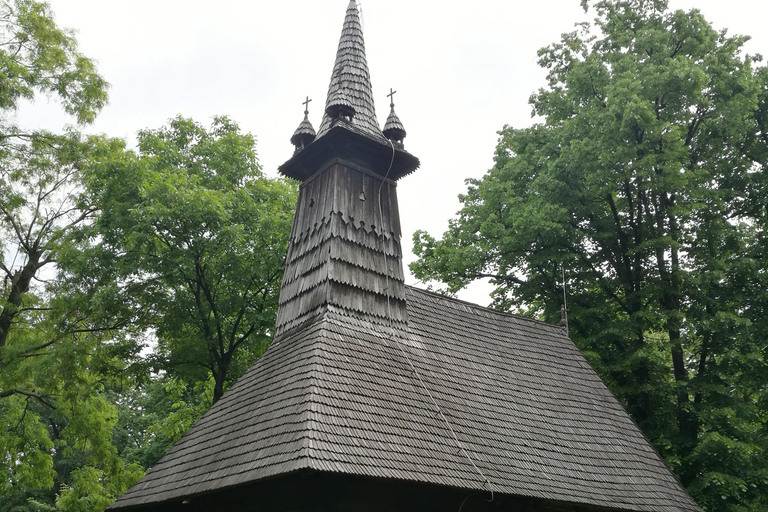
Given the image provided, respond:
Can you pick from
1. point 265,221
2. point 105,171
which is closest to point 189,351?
point 265,221

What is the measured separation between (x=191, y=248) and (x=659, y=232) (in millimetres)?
12287

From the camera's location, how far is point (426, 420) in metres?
9.70

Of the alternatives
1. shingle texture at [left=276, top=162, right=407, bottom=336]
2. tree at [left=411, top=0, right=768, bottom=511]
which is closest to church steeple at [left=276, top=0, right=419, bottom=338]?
shingle texture at [left=276, top=162, right=407, bottom=336]

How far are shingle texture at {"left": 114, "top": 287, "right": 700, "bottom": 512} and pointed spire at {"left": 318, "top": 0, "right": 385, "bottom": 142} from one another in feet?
11.7

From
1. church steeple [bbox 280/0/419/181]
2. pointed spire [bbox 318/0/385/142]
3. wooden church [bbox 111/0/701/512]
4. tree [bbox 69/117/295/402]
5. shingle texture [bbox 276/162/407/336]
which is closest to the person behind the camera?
wooden church [bbox 111/0/701/512]

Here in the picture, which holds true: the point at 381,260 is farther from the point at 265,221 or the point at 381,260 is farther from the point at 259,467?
the point at 259,467

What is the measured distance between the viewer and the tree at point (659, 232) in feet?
53.2

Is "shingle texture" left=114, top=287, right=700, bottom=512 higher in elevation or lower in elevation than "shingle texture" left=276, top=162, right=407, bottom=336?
lower

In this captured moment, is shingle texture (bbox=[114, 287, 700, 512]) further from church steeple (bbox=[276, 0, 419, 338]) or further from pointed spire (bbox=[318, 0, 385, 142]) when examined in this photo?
pointed spire (bbox=[318, 0, 385, 142])

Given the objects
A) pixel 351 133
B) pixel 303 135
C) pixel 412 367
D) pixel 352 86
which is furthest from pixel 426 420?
pixel 352 86

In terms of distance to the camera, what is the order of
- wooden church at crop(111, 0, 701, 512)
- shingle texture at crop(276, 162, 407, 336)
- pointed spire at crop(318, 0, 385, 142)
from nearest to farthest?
1. wooden church at crop(111, 0, 701, 512)
2. shingle texture at crop(276, 162, 407, 336)
3. pointed spire at crop(318, 0, 385, 142)

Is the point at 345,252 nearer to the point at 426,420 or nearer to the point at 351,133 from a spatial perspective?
the point at 351,133

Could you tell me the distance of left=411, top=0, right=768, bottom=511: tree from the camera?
16203 millimetres

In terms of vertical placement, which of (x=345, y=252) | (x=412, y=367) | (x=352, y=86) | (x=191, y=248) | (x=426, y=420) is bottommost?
(x=426, y=420)
